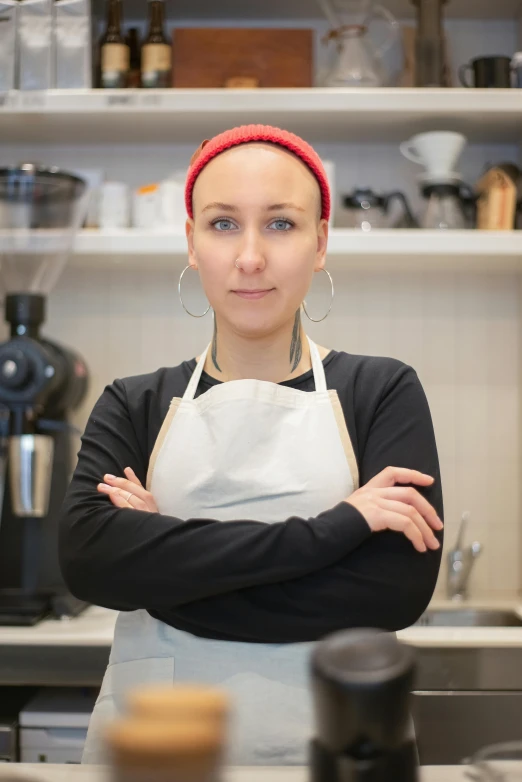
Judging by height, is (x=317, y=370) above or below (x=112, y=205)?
below

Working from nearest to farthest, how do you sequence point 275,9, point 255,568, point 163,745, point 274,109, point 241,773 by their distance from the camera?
point 163,745 < point 241,773 < point 255,568 < point 274,109 < point 275,9

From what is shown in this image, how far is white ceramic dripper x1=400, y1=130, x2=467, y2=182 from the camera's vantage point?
2334 millimetres

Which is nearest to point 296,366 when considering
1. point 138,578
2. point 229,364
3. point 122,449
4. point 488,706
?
point 229,364

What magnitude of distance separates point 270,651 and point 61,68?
1828mm

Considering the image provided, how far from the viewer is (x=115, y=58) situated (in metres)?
2.43

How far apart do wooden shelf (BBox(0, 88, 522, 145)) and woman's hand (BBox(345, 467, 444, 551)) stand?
4.59 feet

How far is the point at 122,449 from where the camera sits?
136 cm

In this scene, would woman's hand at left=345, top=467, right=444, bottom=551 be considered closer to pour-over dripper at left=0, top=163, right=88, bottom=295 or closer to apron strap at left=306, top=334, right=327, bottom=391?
apron strap at left=306, top=334, right=327, bottom=391

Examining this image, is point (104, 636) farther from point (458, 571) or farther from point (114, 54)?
point (114, 54)

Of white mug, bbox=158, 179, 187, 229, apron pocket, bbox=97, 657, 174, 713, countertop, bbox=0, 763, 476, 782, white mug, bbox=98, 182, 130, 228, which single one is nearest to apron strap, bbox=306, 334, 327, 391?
apron pocket, bbox=97, 657, 174, 713

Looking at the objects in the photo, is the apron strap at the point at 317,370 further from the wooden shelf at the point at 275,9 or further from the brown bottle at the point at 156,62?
the wooden shelf at the point at 275,9

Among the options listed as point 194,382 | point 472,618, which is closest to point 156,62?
point 194,382

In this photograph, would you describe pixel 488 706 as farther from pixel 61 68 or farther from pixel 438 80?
pixel 61 68

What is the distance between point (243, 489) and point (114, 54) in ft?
5.28
